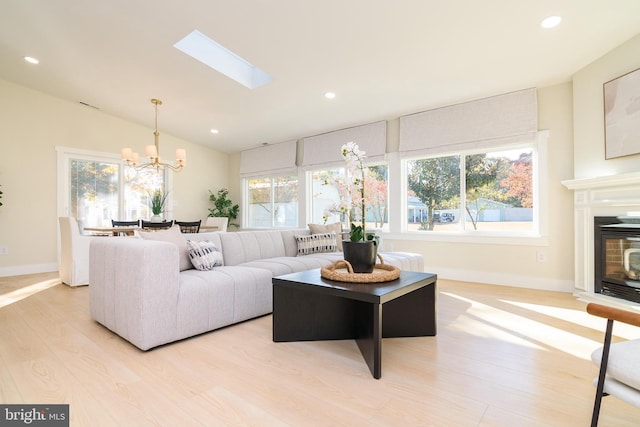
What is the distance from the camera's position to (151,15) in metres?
3.07

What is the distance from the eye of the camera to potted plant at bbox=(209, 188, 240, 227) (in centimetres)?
724

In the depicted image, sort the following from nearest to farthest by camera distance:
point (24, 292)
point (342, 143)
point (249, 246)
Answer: point (249, 246) < point (24, 292) < point (342, 143)

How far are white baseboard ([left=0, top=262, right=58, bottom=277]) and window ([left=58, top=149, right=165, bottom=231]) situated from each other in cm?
84

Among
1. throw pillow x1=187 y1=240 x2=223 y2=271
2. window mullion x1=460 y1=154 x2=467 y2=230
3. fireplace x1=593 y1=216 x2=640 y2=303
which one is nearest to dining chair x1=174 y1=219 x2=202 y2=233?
throw pillow x1=187 y1=240 x2=223 y2=271

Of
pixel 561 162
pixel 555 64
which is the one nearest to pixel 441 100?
pixel 555 64

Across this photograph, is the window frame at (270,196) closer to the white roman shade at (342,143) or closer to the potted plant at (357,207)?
the white roman shade at (342,143)

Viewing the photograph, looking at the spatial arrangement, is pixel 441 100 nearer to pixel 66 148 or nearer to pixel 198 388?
pixel 198 388

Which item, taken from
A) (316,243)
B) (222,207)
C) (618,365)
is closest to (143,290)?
(316,243)

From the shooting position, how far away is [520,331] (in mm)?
2434

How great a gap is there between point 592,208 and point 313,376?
11.0 feet

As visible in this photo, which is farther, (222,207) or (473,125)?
(222,207)

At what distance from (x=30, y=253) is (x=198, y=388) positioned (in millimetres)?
5230

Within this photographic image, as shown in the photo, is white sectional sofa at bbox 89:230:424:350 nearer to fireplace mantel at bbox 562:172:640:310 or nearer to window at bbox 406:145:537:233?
window at bbox 406:145:537:233

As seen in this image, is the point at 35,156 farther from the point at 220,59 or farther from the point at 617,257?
the point at 617,257
